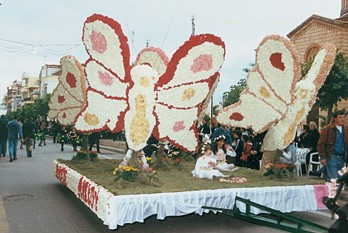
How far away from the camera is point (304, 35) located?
32625mm

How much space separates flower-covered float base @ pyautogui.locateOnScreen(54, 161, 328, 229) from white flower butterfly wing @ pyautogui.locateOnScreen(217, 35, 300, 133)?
1.78 metres

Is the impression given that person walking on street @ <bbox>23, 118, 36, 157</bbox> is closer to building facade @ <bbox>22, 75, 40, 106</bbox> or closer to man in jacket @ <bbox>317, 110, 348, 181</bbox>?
man in jacket @ <bbox>317, 110, 348, 181</bbox>

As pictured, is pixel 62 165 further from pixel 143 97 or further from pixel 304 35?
pixel 304 35

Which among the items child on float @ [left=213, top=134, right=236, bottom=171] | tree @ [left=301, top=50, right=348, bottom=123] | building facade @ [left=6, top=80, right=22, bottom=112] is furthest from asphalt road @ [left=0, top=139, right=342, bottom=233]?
building facade @ [left=6, top=80, right=22, bottom=112]

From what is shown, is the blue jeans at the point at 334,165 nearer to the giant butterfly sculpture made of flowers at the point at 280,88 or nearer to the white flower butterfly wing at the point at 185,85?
the giant butterfly sculpture made of flowers at the point at 280,88

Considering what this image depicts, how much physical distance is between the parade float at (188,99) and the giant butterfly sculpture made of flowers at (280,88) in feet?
0.06

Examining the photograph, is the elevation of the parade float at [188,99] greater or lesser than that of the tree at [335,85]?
lesser

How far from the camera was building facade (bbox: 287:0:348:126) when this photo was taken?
98.4ft

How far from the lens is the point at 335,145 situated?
805 cm

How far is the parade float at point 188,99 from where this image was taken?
23.4 feet

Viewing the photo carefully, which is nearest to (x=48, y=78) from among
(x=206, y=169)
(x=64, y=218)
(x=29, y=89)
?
(x=29, y=89)

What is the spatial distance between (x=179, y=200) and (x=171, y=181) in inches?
46.9

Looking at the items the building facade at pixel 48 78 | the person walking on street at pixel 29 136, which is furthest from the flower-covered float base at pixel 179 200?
the building facade at pixel 48 78

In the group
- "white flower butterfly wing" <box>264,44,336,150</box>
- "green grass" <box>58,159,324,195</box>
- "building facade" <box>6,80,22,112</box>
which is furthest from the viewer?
"building facade" <box>6,80,22,112</box>
